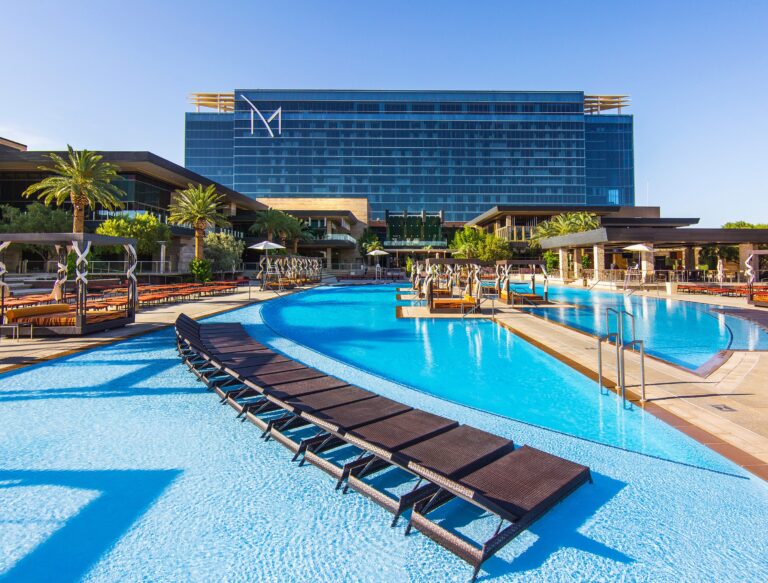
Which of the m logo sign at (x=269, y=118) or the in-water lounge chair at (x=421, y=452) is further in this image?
the m logo sign at (x=269, y=118)

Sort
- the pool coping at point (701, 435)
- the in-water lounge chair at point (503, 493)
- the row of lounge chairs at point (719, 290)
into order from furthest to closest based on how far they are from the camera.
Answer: the row of lounge chairs at point (719, 290) → the pool coping at point (701, 435) → the in-water lounge chair at point (503, 493)

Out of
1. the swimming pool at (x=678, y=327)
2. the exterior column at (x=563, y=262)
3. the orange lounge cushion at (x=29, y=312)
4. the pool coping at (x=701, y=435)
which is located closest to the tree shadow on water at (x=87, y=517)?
the pool coping at (x=701, y=435)

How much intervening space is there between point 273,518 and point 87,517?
1490mm

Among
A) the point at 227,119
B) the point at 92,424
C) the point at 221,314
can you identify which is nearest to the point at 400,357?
the point at 92,424

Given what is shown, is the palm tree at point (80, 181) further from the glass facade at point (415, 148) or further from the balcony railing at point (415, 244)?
the glass facade at point (415, 148)

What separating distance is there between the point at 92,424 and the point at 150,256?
1407 inches

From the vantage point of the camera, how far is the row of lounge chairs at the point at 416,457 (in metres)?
2.99

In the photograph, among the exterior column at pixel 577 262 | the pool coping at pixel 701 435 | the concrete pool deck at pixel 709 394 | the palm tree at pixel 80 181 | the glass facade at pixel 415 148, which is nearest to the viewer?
the pool coping at pixel 701 435

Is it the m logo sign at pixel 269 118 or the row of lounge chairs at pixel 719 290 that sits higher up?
the m logo sign at pixel 269 118

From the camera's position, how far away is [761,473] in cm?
390

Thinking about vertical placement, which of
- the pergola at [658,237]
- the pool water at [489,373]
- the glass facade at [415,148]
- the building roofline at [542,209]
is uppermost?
the glass facade at [415,148]

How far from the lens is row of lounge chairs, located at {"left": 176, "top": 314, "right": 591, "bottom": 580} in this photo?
299 cm

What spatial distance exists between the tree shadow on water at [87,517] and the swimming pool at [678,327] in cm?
976

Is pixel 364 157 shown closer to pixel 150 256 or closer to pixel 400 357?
pixel 150 256
